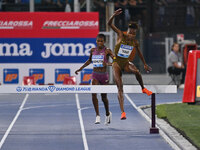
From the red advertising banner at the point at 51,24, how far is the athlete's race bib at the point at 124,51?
15028 mm

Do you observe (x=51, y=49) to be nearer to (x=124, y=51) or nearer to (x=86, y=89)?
(x=86, y=89)

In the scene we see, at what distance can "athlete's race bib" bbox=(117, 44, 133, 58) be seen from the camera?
14945 mm

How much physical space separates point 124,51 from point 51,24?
15.4 metres

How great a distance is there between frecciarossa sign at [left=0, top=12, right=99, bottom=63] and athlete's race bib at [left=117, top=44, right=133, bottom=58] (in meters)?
14.8

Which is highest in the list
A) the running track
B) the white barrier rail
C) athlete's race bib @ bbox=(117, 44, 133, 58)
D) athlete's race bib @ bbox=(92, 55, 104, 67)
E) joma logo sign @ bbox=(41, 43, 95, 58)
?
athlete's race bib @ bbox=(117, 44, 133, 58)

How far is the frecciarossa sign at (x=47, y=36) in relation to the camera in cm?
2994

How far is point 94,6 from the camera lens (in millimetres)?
43812

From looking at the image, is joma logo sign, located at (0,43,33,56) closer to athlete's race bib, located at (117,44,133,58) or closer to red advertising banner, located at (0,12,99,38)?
red advertising banner, located at (0,12,99,38)

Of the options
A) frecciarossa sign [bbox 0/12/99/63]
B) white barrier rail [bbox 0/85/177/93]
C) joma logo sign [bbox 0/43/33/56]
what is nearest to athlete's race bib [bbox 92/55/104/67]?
white barrier rail [bbox 0/85/177/93]

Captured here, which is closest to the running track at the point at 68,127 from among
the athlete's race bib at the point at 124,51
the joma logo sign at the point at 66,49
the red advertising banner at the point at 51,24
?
the athlete's race bib at the point at 124,51

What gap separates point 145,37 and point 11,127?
80.2 ft

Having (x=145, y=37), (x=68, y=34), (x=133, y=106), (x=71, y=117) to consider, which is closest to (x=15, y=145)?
(x=71, y=117)

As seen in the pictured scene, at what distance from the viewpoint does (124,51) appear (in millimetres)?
15039

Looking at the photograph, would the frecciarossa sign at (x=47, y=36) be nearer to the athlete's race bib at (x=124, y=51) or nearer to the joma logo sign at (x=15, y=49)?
the joma logo sign at (x=15, y=49)
